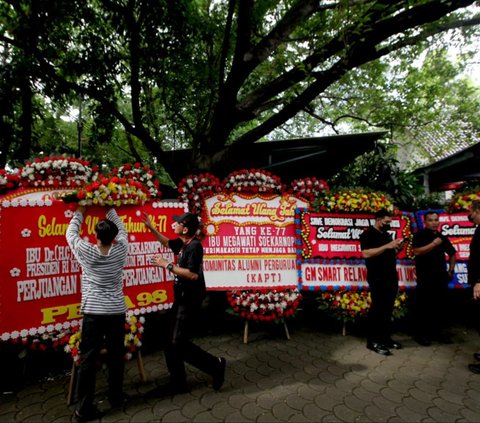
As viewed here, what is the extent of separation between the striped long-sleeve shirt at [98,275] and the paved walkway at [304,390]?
1.08 m

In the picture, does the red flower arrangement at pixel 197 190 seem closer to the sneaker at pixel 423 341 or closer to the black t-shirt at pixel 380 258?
the black t-shirt at pixel 380 258

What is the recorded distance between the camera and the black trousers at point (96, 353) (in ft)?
9.54

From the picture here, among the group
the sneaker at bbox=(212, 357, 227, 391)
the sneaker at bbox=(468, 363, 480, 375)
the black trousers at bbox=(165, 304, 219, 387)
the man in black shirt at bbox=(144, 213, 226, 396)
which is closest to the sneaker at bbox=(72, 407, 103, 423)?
the man in black shirt at bbox=(144, 213, 226, 396)

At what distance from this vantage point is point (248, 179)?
208 inches

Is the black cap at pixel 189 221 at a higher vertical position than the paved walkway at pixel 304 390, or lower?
higher

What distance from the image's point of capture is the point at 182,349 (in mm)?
3314

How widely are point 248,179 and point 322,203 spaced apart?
4.39ft

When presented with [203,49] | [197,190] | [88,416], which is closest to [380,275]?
[197,190]

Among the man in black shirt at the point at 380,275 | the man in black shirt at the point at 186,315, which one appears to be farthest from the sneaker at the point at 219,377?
the man in black shirt at the point at 380,275

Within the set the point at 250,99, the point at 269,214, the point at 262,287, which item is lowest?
the point at 262,287

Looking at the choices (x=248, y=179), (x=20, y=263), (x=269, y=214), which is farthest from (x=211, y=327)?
(x=20, y=263)

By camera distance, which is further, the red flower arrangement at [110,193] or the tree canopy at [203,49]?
the tree canopy at [203,49]

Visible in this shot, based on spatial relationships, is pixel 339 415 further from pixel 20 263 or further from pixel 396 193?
pixel 396 193

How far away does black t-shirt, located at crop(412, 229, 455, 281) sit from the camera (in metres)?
4.80
